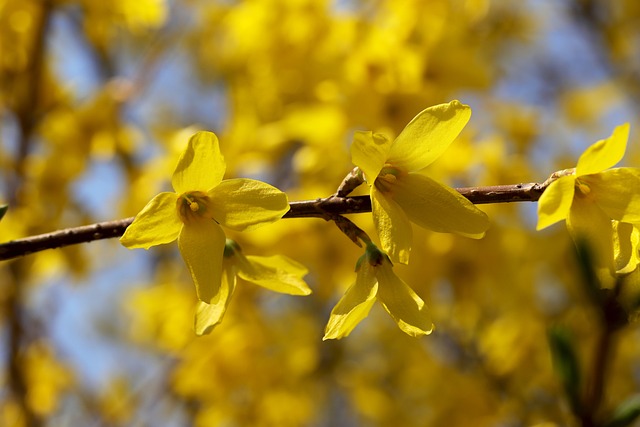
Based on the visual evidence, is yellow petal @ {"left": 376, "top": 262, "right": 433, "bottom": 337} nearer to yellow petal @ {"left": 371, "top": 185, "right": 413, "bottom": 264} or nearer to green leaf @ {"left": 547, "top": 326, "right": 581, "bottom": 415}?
yellow petal @ {"left": 371, "top": 185, "right": 413, "bottom": 264}

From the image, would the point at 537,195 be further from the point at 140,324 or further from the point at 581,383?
the point at 140,324

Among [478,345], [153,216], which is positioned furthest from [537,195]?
[478,345]

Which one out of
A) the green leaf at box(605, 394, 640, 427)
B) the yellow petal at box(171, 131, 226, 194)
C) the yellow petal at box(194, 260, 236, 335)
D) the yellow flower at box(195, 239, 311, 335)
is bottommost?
the yellow petal at box(194, 260, 236, 335)

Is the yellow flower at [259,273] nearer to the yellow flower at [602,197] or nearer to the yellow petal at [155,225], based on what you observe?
the yellow petal at [155,225]

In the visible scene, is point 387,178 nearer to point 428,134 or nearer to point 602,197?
point 428,134

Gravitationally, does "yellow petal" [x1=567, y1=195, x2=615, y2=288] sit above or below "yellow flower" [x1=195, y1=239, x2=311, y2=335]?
above

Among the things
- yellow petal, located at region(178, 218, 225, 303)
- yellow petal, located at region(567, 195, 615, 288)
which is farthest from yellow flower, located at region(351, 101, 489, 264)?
yellow petal, located at region(178, 218, 225, 303)

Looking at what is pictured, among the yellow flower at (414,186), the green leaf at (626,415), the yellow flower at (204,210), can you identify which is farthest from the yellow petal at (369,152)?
the green leaf at (626,415)
